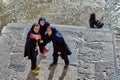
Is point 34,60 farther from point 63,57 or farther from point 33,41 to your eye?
point 63,57

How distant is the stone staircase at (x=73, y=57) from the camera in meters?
6.71

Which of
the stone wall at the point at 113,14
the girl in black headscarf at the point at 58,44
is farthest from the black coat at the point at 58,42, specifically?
the stone wall at the point at 113,14

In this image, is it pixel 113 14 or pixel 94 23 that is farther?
pixel 113 14

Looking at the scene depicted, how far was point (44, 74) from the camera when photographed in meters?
6.65

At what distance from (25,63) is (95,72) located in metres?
1.52

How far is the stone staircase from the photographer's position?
6707 mm

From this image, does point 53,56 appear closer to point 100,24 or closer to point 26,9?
point 100,24

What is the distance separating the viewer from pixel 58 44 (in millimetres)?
6434

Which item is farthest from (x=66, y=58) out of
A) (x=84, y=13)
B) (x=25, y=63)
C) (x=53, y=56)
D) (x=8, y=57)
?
(x=84, y=13)

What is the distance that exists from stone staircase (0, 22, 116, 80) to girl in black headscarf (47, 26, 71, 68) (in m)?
0.30

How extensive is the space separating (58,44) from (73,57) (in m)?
0.92

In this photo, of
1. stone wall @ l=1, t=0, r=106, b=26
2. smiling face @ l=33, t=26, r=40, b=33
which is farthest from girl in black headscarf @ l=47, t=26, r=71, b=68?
stone wall @ l=1, t=0, r=106, b=26

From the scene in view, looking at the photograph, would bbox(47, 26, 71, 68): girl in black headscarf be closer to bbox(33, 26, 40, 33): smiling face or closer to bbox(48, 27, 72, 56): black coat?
bbox(48, 27, 72, 56): black coat

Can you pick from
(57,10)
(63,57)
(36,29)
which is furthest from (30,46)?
(57,10)
